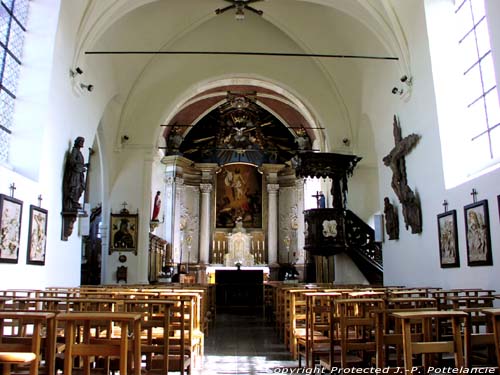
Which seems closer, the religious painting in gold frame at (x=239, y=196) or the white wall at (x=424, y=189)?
the white wall at (x=424, y=189)

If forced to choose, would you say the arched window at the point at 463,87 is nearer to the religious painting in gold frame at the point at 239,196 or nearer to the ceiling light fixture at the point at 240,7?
the ceiling light fixture at the point at 240,7

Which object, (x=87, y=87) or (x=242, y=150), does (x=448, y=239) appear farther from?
(x=242, y=150)

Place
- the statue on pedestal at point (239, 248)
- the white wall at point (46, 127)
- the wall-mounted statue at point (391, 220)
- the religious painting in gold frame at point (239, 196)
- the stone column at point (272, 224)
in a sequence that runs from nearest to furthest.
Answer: the white wall at point (46, 127) → the wall-mounted statue at point (391, 220) → the statue on pedestal at point (239, 248) → the stone column at point (272, 224) → the religious painting in gold frame at point (239, 196)

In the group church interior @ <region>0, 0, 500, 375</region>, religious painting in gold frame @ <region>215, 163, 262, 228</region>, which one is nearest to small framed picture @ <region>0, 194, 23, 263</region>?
church interior @ <region>0, 0, 500, 375</region>

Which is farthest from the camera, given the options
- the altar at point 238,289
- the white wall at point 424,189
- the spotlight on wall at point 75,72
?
the altar at point 238,289

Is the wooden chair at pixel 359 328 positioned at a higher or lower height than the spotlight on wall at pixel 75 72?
lower

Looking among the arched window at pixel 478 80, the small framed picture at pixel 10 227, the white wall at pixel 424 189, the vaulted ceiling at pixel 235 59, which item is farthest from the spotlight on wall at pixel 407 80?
the small framed picture at pixel 10 227

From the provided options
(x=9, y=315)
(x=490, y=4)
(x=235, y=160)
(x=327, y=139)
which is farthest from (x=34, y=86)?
(x=235, y=160)

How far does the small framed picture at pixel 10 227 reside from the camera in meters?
7.15

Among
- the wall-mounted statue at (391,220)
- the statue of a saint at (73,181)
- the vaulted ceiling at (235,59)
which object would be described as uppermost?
the vaulted ceiling at (235,59)

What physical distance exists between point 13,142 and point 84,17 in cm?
312

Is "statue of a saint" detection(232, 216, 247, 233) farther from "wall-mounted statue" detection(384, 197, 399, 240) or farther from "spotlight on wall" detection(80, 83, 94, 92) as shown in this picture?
"spotlight on wall" detection(80, 83, 94, 92)

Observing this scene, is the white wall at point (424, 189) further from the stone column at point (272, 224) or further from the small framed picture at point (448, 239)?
the stone column at point (272, 224)

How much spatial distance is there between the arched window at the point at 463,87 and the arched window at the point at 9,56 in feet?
24.0
